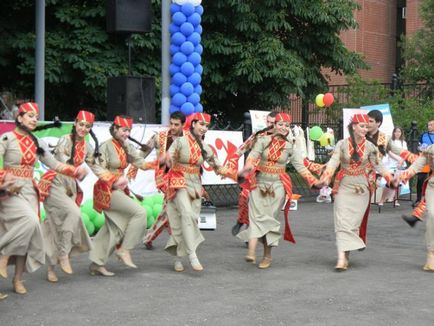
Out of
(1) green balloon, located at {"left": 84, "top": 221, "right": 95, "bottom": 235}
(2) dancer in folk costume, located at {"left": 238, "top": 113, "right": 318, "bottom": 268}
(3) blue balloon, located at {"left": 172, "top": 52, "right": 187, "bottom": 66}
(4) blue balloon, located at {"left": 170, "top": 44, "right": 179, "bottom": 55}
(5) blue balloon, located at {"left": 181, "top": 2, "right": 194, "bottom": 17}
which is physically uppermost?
(5) blue balloon, located at {"left": 181, "top": 2, "right": 194, "bottom": 17}

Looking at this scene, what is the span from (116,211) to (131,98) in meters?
4.54

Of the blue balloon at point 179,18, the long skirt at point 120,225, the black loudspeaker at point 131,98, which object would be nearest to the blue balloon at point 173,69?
the blue balloon at point 179,18

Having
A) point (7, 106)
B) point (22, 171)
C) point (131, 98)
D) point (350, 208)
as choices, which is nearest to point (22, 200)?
point (22, 171)

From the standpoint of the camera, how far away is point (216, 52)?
18844 millimetres

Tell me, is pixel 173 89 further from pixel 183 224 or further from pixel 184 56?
pixel 183 224

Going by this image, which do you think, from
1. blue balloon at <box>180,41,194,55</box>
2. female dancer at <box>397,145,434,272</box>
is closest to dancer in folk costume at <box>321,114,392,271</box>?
female dancer at <box>397,145,434,272</box>

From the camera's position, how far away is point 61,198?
838 centimetres

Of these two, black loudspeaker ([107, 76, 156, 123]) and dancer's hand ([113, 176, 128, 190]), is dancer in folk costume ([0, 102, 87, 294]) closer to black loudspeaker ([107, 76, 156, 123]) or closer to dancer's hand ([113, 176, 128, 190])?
dancer's hand ([113, 176, 128, 190])

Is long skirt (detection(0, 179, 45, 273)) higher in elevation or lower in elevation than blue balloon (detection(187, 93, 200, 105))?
lower

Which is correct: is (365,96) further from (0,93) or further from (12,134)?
(12,134)

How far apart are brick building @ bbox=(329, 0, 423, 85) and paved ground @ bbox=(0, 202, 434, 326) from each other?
89.9ft

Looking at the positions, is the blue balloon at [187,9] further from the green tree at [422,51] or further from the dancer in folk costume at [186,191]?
the green tree at [422,51]

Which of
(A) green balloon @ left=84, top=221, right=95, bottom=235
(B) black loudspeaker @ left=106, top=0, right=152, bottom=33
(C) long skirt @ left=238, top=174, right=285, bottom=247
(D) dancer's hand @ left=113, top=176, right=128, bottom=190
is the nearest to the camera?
(D) dancer's hand @ left=113, top=176, right=128, bottom=190

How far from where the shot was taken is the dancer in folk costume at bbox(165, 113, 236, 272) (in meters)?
8.88
